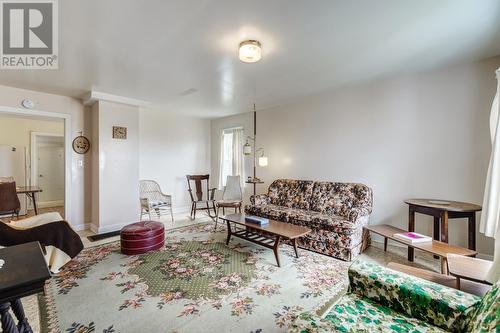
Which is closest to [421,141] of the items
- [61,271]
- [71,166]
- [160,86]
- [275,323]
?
[275,323]

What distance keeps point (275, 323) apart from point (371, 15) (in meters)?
2.60

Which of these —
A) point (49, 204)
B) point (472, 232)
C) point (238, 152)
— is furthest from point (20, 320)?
point (49, 204)

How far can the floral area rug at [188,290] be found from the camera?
1.81 m

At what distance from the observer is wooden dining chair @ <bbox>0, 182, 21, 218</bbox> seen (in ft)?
13.2

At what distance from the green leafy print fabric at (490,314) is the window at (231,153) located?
16.0 feet

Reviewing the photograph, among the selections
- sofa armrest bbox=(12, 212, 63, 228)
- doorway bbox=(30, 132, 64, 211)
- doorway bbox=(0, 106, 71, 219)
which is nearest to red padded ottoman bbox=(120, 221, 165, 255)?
sofa armrest bbox=(12, 212, 63, 228)

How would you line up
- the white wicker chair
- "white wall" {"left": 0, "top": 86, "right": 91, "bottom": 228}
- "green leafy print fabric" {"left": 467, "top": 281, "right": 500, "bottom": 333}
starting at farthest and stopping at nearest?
1. the white wicker chair
2. "white wall" {"left": 0, "top": 86, "right": 91, "bottom": 228}
3. "green leafy print fabric" {"left": 467, "top": 281, "right": 500, "bottom": 333}

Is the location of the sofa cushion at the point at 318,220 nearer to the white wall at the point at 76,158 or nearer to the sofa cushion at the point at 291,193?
the sofa cushion at the point at 291,193

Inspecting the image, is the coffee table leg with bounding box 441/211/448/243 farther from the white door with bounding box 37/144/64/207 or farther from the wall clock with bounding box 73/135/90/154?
the white door with bounding box 37/144/64/207

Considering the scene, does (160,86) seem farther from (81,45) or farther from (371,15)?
(371,15)

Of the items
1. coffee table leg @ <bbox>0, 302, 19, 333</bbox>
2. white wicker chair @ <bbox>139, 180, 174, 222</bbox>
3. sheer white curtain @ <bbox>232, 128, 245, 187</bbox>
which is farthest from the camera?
sheer white curtain @ <bbox>232, 128, 245, 187</bbox>

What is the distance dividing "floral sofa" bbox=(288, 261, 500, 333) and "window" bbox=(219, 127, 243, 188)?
4410 mm

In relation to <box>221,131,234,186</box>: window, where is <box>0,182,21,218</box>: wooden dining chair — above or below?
below

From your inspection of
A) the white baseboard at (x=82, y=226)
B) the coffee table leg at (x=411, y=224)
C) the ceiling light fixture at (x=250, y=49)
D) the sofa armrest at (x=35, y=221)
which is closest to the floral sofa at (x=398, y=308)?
the coffee table leg at (x=411, y=224)
